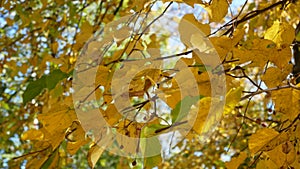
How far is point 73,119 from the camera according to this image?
86 cm

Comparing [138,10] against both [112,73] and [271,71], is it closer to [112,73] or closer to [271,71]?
[112,73]

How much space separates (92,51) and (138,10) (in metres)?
0.26

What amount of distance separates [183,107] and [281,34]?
27 cm

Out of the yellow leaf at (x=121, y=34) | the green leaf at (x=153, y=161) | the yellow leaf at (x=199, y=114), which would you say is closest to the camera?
the yellow leaf at (x=199, y=114)

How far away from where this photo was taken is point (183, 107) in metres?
0.73

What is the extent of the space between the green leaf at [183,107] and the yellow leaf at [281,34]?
221 millimetres

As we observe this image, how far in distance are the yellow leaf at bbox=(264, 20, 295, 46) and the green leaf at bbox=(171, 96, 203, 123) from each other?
221 millimetres

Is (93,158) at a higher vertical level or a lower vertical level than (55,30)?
lower

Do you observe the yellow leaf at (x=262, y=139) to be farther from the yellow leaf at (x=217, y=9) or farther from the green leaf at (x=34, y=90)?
the green leaf at (x=34, y=90)

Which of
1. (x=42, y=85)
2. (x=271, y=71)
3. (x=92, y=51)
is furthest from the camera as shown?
(x=92, y=51)

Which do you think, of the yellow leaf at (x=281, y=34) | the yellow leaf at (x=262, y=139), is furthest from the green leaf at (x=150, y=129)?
the yellow leaf at (x=281, y=34)

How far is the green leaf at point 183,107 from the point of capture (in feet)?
2.37

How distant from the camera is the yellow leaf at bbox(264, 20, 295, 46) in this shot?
0.85 metres

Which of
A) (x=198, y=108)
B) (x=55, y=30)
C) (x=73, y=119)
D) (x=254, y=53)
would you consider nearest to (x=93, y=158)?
(x=73, y=119)
